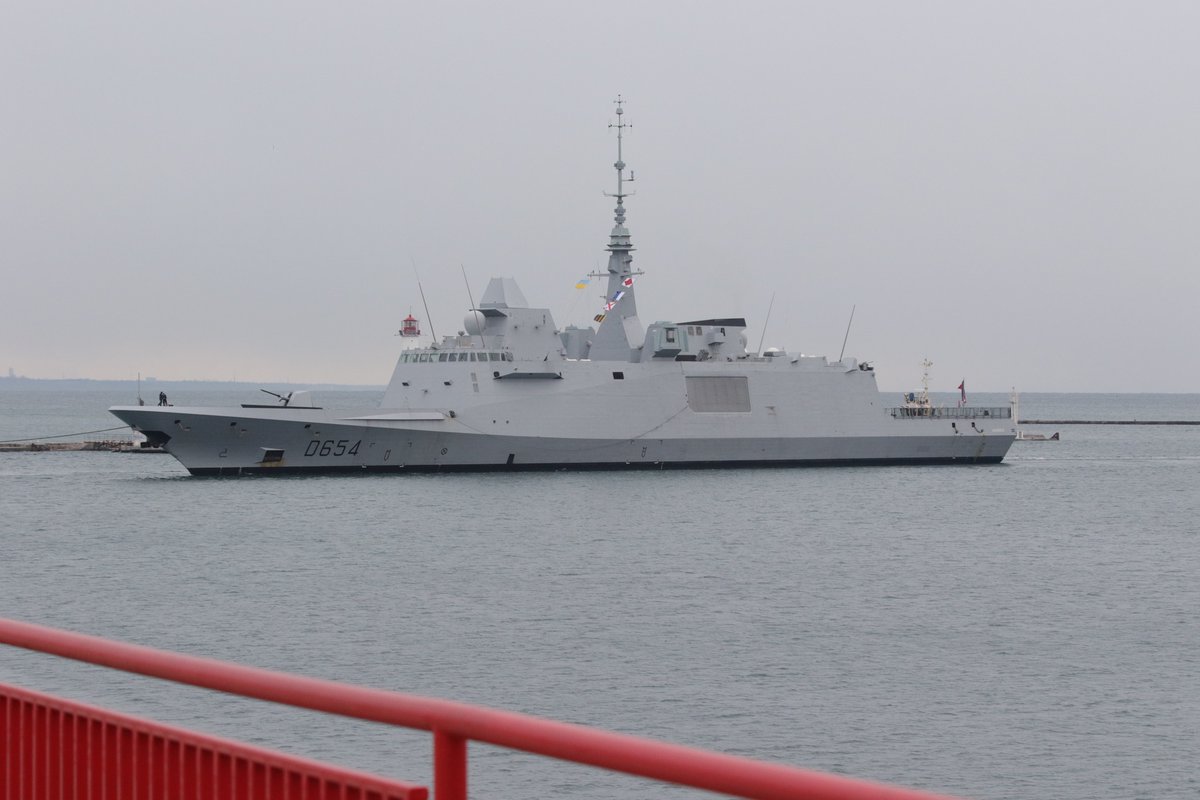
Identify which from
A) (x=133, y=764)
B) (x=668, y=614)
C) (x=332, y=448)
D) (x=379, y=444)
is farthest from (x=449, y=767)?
(x=332, y=448)

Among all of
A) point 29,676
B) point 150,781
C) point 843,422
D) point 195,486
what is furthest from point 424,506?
point 150,781

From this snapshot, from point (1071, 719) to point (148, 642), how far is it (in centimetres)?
1056

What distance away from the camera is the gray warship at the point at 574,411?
117 ft

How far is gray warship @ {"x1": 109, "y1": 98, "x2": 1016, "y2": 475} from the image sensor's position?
35.7 m

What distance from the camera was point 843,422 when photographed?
137 ft

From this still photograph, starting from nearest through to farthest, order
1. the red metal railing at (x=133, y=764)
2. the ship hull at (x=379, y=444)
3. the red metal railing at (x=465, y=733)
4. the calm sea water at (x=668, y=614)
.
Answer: the red metal railing at (x=465, y=733), the red metal railing at (x=133, y=764), the calm sea water at (x=668, y=614), the ship hull at (x=379, y=444)

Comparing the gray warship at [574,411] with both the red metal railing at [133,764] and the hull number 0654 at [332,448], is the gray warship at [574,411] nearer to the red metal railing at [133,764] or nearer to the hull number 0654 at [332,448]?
the hull number 0654 at [332,448]

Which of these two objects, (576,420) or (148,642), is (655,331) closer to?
(576,420)

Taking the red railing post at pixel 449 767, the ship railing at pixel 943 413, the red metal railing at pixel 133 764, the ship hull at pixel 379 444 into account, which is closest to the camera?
the red railing post at pixel 449 767

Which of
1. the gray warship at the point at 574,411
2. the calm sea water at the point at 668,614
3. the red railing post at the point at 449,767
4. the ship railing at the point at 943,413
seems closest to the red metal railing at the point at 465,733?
the red railing post at the point at 449,767

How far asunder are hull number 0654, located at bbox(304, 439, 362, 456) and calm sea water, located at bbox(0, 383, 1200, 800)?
0.97 metres

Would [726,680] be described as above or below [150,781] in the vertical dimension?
below

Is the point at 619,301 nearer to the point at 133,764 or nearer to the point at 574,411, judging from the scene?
the point at 574,411

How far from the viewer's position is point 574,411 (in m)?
37.2
